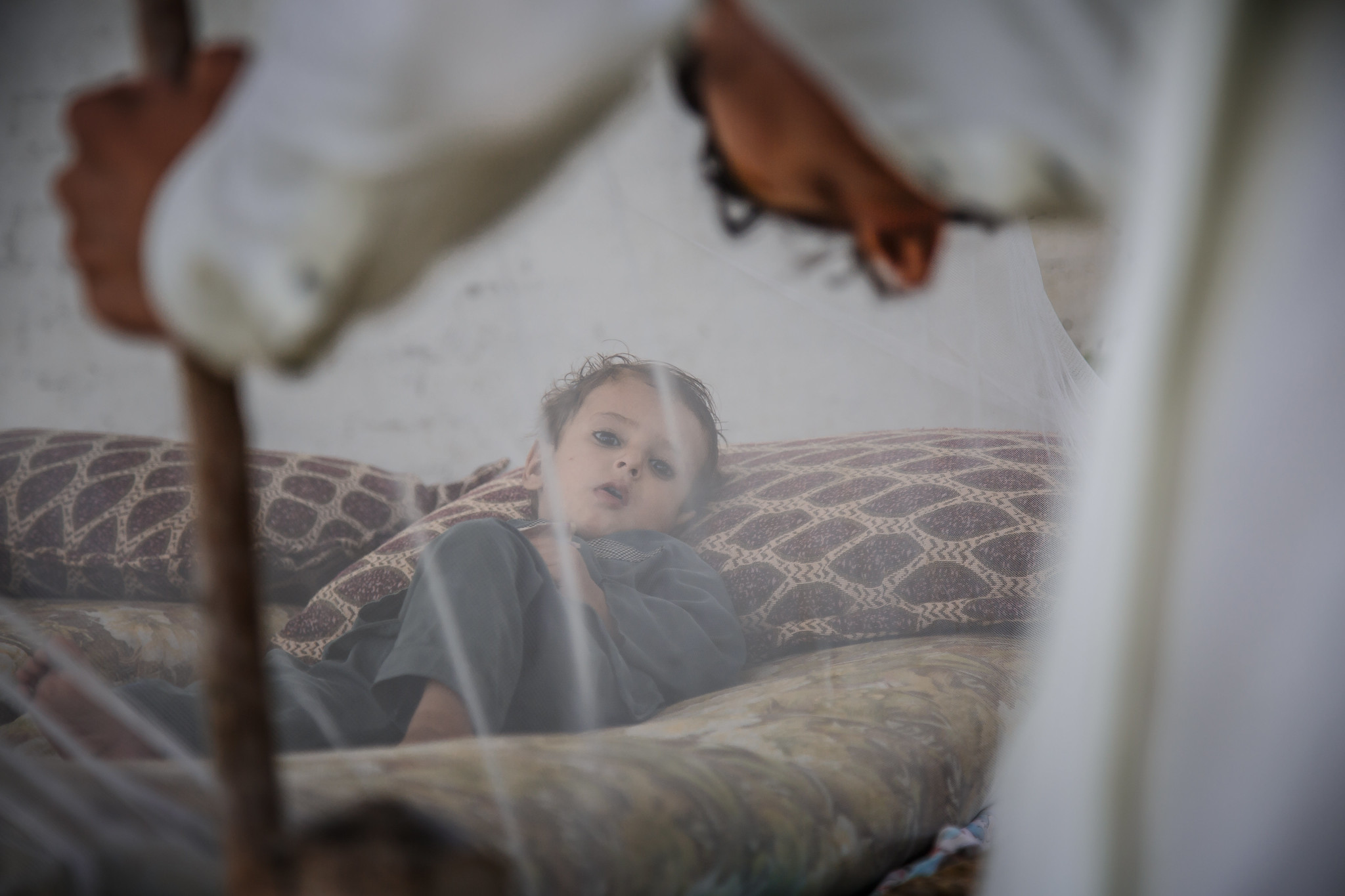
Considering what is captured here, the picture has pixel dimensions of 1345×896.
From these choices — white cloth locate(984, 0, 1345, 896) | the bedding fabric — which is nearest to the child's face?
the bedding fabric

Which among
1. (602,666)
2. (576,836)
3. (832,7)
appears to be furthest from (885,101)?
(602,666)

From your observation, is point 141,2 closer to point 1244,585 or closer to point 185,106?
point 185,106

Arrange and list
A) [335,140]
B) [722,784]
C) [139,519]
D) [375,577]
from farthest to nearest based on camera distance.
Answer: [139,519] → [375,577] → [722,784] → [335,140]

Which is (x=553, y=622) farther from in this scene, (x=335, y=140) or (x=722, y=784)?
(x=335, y=140)

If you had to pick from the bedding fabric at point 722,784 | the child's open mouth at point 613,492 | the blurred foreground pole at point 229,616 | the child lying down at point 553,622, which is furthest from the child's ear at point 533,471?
the blurred foreground pole at point 229,616

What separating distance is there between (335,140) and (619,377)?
2.64 feet

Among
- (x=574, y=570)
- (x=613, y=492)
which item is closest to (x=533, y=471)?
(x=613, y=492)

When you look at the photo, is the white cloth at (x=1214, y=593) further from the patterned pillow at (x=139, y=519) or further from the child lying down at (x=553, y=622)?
the patterned pillow at (x=139, y=519)

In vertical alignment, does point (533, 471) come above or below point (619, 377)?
below

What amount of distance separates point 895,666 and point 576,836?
1.63ft

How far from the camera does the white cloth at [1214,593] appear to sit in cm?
42

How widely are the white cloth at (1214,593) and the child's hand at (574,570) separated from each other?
604 mm

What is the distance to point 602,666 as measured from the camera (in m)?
0.89

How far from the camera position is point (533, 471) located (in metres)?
1.24
